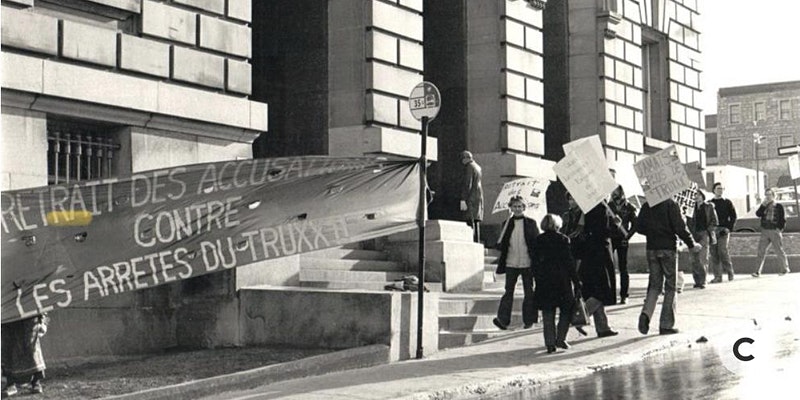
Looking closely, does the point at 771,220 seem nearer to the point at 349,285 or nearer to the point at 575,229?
the point at 575,229

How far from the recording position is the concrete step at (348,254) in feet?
51.5

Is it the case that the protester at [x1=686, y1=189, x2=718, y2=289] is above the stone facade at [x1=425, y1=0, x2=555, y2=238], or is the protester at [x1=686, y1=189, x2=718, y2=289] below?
below

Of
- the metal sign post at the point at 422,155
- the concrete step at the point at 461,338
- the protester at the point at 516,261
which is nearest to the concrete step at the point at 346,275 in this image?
the concrete step at the point at 461,338

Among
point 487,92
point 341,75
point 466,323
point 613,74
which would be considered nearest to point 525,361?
point 466,323

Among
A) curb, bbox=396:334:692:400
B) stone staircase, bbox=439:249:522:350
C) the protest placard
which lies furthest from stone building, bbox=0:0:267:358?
the protest placard

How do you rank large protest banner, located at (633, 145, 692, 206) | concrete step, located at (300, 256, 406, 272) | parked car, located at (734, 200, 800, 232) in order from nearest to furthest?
large protest banner, located at (633, 145, 692, 206) < concrete step, located at (300, 256, 406, 272) < parked car, located at (734, 200, 800, 232)

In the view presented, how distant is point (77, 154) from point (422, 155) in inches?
173

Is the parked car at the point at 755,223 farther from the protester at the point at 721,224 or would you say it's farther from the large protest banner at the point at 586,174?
the large protest banner at the point at 586,174

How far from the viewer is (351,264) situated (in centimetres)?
1589

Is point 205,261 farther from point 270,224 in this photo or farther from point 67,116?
point 67,116

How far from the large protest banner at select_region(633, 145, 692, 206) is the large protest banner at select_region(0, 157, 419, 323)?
3346 mm

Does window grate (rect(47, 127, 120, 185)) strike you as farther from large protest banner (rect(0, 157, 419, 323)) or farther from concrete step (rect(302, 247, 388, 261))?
concrete step (rect(302, 247, 388, 261))

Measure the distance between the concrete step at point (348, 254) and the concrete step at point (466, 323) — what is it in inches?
105

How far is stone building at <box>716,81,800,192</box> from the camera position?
291 feet
